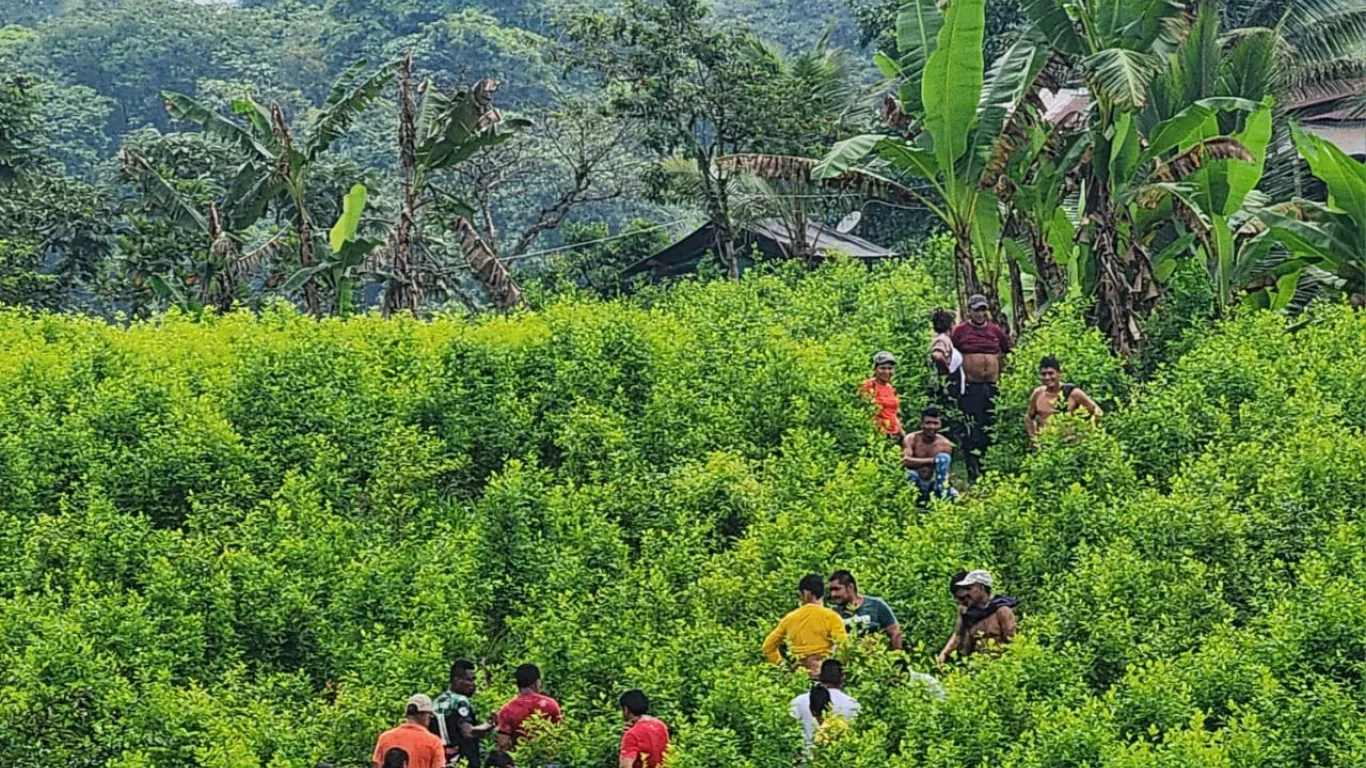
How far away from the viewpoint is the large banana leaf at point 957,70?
18328mm

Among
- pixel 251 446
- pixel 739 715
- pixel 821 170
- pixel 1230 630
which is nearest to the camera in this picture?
A: pixel 739 715

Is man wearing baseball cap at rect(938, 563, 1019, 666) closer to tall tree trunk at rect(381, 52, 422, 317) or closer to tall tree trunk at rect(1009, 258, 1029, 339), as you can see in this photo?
tall tree trunk at rect(1009, 258, 1029, 339)

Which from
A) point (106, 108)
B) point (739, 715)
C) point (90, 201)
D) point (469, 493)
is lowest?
point (106, 108)

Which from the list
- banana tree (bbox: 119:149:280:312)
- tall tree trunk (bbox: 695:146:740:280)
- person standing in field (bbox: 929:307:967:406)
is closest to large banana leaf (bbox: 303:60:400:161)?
banana tree (bbox: 119:149:280:312)

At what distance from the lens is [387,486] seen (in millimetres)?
16219

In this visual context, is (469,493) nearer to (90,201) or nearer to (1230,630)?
(1230,630)

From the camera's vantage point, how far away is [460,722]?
39.5 ft

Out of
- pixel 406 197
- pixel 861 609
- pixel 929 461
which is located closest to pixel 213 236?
pixel 406 197

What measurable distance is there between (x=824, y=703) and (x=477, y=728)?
202cm

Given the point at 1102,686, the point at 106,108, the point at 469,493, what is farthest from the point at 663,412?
the point at 106,108

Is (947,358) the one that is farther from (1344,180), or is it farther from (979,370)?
(1344,180)

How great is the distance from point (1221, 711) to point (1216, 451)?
13.4 feet

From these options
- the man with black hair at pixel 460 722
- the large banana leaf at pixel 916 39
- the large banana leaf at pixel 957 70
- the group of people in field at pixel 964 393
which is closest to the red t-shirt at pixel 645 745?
the man with black hair at pixel 460 722

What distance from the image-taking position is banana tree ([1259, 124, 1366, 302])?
60.3 feet
